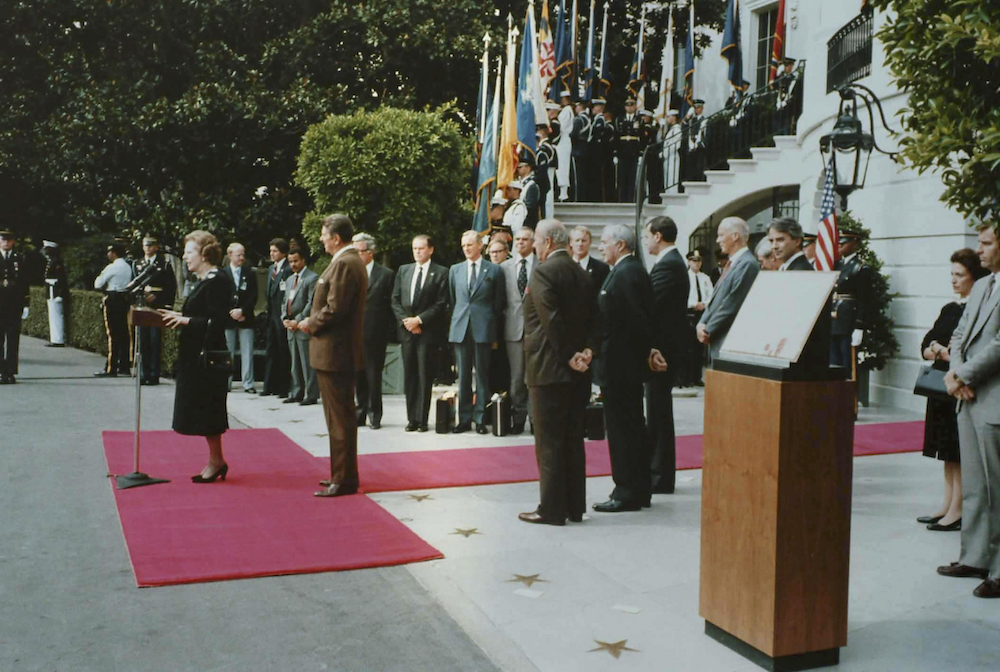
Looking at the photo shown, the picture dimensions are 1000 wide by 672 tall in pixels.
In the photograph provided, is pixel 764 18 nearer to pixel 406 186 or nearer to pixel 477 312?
pixel 406 186

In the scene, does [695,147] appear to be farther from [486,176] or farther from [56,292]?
[56,292]

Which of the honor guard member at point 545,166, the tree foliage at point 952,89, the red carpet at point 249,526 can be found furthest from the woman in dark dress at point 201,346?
the honor guard member at point 545,166

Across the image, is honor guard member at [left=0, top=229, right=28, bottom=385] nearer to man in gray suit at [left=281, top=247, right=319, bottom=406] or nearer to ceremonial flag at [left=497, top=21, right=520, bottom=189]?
man in gray suit at [left=281, top=247, right=319, bottom=406]

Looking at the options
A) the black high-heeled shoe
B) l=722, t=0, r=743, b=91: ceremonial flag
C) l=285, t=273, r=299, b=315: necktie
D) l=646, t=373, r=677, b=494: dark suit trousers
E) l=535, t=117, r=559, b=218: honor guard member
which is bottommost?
the black high-heeled shoe

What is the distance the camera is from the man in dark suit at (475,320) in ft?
33.7

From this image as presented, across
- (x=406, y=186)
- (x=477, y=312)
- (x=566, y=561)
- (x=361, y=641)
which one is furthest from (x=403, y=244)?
(x=361, y=641)

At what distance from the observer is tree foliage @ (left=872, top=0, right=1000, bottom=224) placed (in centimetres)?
550

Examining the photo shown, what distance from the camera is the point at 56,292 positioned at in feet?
59.5

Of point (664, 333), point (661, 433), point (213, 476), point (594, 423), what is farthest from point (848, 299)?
point (213, 476)

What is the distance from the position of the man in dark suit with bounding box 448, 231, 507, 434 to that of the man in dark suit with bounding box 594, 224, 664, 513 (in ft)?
11.0

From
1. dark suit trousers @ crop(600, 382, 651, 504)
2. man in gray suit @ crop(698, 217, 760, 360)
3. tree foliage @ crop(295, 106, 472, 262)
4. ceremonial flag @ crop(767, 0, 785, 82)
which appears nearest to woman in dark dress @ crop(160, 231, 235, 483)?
dark suit trousers @ crop(600, 382, 651, 504)

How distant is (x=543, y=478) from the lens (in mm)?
6570

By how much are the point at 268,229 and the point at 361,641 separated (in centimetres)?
1832

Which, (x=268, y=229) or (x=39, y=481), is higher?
(x=268, y=229)
